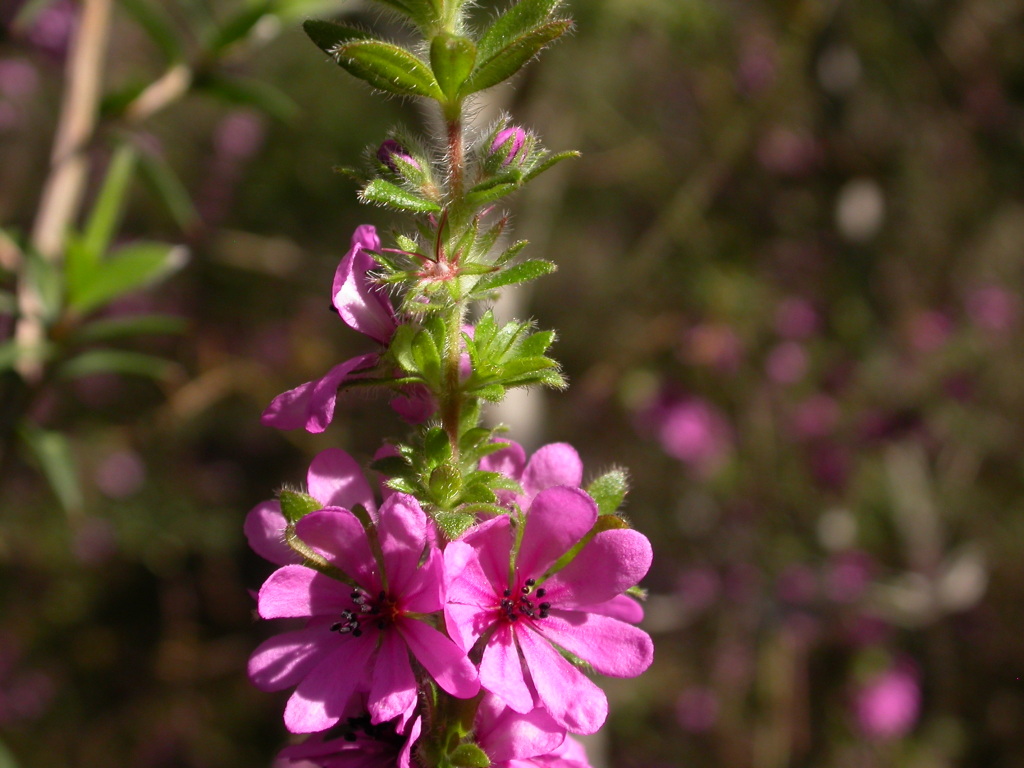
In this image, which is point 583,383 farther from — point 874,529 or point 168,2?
point 168,2

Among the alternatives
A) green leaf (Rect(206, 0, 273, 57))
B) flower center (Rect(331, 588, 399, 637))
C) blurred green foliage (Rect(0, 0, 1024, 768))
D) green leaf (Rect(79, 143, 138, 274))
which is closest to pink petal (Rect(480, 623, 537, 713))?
flower center (Rect(331, 588, 399, 637))

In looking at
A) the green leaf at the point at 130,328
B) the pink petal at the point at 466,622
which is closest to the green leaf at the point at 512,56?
the pink petal at the point at 466,622

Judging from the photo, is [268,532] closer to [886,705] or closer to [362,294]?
[362,294]

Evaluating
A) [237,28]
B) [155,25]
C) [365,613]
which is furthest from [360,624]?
[155,25]

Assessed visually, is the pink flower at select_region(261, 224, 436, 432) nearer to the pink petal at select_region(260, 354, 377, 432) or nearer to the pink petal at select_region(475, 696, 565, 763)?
the pink petal at select_region(260, 354, 377, 432)

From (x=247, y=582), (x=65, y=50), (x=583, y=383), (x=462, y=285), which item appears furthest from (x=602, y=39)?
(x=247, y=582)

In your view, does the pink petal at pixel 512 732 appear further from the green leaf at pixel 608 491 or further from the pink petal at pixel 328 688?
the green leaf at pixel 608 491
